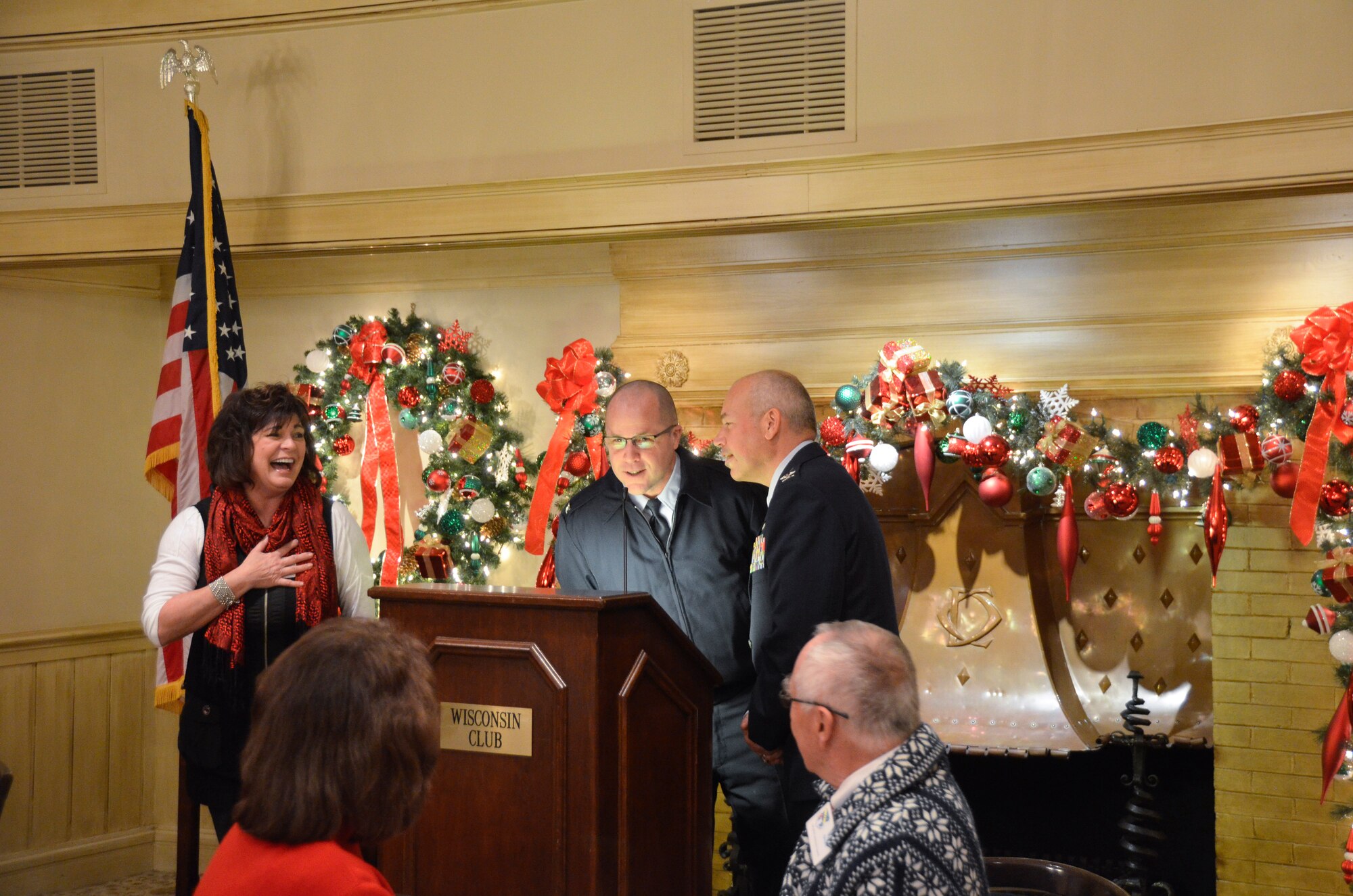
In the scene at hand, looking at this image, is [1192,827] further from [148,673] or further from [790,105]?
[148,673]

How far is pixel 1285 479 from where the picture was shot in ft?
14.1

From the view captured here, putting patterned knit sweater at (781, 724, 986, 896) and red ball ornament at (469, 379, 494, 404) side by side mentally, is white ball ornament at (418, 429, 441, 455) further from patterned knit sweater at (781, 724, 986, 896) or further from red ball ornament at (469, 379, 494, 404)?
patterned knit sweater at (781, 724, 986, 896)

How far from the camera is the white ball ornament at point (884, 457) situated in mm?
4508

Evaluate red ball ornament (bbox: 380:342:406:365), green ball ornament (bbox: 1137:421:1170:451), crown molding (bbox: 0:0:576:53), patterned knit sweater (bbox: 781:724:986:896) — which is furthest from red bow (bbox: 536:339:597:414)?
patterned knit sweater (bbox: 781:724:986:896)

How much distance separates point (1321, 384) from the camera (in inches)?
166

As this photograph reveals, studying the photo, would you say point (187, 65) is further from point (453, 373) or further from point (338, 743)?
point (338, 743)

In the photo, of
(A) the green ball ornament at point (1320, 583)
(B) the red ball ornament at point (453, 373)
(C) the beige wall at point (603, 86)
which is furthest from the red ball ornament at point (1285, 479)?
(B) the red ball ornament at point (453, 373)

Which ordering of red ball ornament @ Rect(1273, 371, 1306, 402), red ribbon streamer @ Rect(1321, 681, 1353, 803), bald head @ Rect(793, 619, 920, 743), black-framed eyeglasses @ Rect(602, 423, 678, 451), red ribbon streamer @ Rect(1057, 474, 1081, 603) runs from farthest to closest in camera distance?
red ribbon streamer @ Rect(1057, 474, 1081, 603) < red ball ornament @ Rect(1273, 371, 1306, 402) < red ribbon streamer @ Rect(1321, 681, 1353, 803) < black-framed eyeglasses @ Rect(602, 423, 678, 451) < bald head @ Rect(793, 619, 920, 743)

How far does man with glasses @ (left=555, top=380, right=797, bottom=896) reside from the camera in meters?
3.13

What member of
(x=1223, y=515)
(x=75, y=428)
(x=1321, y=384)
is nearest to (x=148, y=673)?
(x=75, y=428)

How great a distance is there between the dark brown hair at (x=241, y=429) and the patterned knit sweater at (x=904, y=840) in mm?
1728

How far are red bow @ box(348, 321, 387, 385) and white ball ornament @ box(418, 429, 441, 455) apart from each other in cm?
43

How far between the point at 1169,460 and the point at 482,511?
2867 millimetres

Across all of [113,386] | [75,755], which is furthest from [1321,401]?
[75,755]
